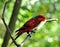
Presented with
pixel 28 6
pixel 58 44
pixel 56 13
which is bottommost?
pixel 58 44

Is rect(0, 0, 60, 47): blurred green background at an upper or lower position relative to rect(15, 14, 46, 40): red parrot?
lower

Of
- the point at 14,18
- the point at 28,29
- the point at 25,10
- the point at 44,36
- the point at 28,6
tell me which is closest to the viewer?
the point at 28,29

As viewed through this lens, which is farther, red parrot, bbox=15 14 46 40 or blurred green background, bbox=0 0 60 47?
blurred green background, bbox=0 0 60 47

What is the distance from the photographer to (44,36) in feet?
15.6

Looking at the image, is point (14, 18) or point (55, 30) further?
point (55, 30)

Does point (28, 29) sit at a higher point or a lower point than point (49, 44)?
higher

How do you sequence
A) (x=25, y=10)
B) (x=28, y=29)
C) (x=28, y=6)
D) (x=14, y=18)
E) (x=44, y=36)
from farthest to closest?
(x=44, y=36), (x=25, y=10), (x=28, y=6), (x=14, y=18), (x=28, y=29)

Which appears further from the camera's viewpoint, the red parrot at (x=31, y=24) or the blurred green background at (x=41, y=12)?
the blurred green background at (x=41, y=12)

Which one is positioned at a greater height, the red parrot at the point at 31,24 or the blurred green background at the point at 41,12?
the red parrot at the point at 31,24

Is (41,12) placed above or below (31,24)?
below

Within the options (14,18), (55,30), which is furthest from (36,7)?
(14,18)

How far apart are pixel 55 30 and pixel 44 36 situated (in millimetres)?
203

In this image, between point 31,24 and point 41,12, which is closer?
point 31,24

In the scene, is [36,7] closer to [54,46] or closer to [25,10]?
[25,10]
